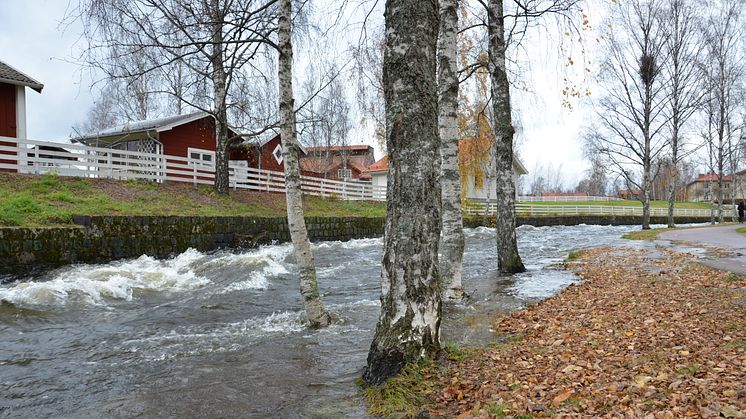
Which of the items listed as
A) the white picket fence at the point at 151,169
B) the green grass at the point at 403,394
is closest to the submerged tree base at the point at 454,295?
the green grass at the point at 403,394

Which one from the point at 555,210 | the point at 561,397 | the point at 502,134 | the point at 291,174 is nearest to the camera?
the point at 561,397

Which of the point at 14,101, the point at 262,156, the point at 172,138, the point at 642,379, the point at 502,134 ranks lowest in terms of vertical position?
the point at 642,379

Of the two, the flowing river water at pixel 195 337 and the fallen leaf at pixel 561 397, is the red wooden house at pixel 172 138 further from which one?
the fallen leaf at pixel 561 397

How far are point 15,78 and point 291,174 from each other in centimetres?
1707

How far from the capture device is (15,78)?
1752cm

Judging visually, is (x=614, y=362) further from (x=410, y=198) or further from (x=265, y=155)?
(x=265, y=155)

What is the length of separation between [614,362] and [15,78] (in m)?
21.4

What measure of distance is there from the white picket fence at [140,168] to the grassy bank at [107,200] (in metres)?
0.69

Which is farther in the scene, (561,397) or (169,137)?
(169,137)

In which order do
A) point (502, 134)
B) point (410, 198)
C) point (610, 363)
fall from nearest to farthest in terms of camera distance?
point (610, 363)
point (410, 198)
point (502, 134)

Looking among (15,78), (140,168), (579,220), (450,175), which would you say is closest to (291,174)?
(450,175)

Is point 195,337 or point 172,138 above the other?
point 172,138

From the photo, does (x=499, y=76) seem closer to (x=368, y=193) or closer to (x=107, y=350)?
(x=107, y=350)

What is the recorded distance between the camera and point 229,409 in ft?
12.7
